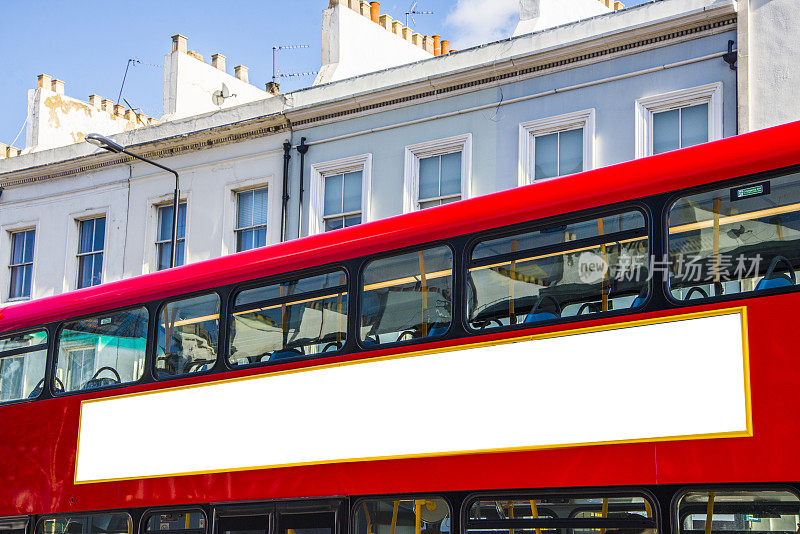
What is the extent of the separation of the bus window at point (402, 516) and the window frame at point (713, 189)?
197 cm

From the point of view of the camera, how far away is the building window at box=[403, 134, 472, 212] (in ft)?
51.0

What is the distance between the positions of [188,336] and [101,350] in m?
1.10

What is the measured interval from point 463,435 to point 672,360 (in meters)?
1.48

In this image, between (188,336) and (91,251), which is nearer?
(188,336)

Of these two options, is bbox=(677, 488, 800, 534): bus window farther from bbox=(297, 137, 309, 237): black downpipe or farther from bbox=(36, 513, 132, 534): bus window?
bbox=(297, 137, 309, 237): black downpipe

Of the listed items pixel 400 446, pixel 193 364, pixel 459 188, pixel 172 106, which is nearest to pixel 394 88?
pixel 459 188

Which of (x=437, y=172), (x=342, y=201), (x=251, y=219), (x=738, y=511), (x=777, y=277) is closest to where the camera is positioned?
(x=738, y=511)

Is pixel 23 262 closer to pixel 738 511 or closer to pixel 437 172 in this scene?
pixel 437 172

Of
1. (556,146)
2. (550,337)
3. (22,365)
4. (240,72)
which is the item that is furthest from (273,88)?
(550,337)

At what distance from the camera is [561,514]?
229 inches

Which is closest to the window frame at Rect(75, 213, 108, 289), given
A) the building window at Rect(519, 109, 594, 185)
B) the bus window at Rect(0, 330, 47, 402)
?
the building window at Rect(519, 109, 594, 185)

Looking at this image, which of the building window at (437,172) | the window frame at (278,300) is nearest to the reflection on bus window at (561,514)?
the window frame at (278,300)

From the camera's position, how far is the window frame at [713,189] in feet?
17.7

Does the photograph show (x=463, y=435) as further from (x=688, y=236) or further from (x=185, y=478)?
(x=185, y=478)
